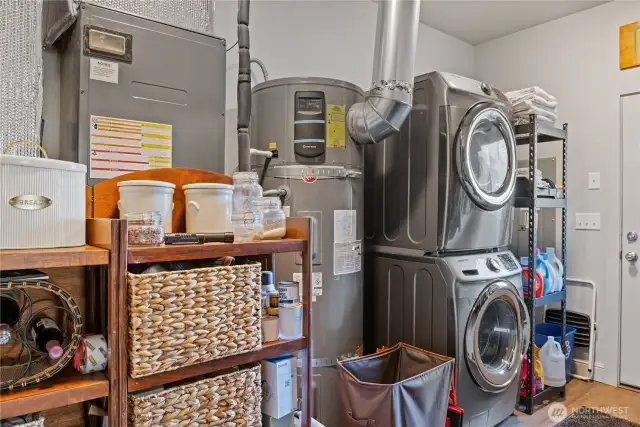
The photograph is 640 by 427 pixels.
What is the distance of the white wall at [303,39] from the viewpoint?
225cm

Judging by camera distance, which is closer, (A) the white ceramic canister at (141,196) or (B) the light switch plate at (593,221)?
(A) the white ceramic canister at (141,196)

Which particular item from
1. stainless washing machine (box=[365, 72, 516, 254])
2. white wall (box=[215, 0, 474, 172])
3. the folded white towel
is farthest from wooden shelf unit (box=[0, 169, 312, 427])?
the folded white towel

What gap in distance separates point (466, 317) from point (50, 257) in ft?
5.82

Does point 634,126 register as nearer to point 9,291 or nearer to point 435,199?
point 435,199

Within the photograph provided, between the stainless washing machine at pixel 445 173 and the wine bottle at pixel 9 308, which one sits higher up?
the stainless washing machine at pixel 445 173

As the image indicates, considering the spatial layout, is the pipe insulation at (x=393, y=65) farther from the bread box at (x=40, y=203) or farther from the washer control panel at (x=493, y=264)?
the bread box at (x=40, y=203)

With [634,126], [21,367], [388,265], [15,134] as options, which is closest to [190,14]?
[15,134]

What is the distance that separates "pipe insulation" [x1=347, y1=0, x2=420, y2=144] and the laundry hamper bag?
1.10m

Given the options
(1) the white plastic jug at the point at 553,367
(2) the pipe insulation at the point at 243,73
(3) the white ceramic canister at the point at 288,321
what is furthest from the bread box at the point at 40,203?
(1) the white plastic jug at the point at 553,367

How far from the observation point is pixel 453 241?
6.99 ft

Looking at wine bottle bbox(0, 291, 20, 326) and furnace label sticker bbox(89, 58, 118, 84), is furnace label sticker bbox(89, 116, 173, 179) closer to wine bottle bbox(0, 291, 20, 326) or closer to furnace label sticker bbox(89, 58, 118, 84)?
furnace label sticker bbox(89, 58, 118, 84)

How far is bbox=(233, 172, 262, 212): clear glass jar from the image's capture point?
131 centimetres

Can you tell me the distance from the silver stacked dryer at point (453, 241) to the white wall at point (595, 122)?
3.53ft

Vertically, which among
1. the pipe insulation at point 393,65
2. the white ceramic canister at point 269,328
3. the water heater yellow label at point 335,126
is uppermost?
the pipe insulation at point 393,65
